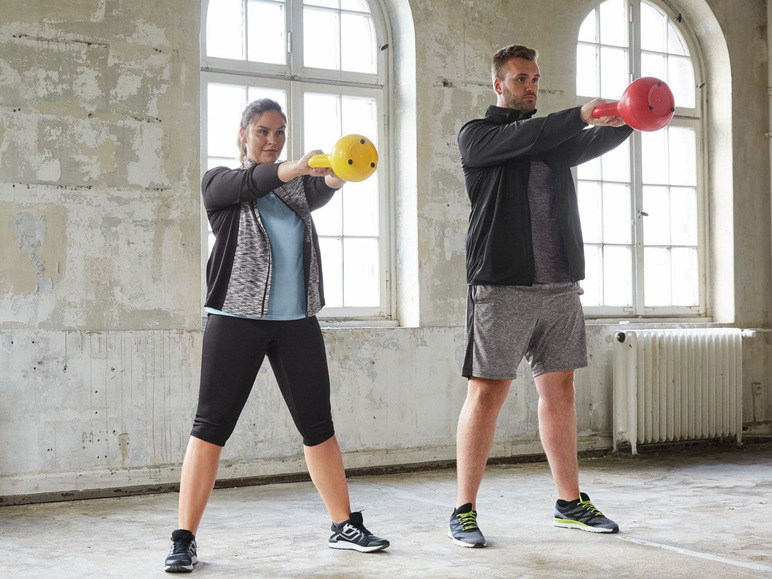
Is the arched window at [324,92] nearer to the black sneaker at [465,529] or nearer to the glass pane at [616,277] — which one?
the glass pane at [616,277]

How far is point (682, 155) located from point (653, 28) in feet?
2.64

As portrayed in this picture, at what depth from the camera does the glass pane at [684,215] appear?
5.75m

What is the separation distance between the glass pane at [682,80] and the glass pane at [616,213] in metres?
0.73

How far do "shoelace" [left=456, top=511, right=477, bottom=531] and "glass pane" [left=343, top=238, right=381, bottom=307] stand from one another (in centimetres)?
200

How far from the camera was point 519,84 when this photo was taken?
3.04 metres

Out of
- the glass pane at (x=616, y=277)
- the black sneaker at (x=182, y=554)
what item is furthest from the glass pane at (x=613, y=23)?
the black sneaker at (x=182, y=554)

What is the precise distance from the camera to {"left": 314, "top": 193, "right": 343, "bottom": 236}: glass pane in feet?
15.7

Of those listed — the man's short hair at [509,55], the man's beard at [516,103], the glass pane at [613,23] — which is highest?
the glass pane at [613,23]

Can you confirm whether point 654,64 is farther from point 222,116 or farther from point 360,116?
point 222,116

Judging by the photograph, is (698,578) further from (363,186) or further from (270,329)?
(363,186)

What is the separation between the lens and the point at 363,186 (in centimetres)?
490

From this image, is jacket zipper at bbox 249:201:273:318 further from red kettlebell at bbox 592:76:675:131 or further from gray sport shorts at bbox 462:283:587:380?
red kettlebell at bbox 592:76:675:131

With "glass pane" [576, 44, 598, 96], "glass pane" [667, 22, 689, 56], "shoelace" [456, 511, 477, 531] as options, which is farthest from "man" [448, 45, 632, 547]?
"glass pane" [667, 22, 689, 56]

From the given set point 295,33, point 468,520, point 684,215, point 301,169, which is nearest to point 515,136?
point 301,169
